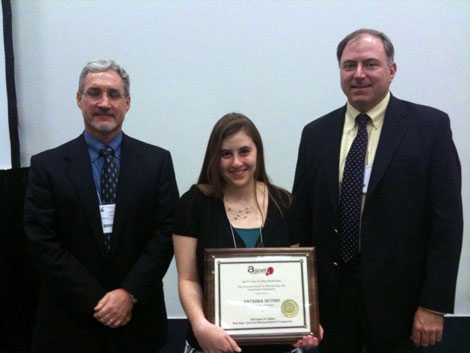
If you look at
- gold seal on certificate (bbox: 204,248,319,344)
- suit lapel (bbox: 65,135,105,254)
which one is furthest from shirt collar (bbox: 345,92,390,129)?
suit lapel (bbox: 65,135,105,254)

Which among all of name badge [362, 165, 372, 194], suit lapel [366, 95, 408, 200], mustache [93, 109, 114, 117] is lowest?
name badge [362, 165, 372, 194]

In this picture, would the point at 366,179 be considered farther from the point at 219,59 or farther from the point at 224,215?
the point at 219,59

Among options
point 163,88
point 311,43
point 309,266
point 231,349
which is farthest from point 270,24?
point 231,349

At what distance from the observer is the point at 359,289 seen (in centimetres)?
190

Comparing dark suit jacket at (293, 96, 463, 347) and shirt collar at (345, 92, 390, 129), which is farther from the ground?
shirt collar at (345, 92, 390, 129)

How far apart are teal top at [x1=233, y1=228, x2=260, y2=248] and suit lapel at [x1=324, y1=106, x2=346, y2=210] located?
1.45ft

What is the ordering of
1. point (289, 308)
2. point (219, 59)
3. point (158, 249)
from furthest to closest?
point (219, 59) < point (158, 249) < point (289, 308)

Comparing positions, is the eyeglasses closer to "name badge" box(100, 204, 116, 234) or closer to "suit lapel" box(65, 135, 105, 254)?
"suit lapel" box(65, 135, 105, 254)

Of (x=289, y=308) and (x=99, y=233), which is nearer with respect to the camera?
(x=289, y=308)

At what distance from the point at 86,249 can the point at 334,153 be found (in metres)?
1.18

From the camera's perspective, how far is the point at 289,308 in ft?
5.05

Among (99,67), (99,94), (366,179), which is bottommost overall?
(366,179)

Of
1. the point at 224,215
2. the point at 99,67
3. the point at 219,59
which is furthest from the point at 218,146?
the point at 219,59

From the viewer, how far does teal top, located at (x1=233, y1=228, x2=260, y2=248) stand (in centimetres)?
164
